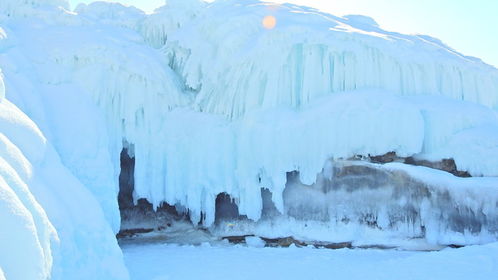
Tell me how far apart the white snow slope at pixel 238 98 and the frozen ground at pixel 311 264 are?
1.46 meters

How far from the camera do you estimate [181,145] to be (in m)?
13.1

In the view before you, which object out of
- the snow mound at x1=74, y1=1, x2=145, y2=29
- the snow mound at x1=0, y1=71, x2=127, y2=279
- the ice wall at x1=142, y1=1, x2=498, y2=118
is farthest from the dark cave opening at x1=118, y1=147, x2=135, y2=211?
the snow mound at x1=0, y1=71, x2=127, y2=279

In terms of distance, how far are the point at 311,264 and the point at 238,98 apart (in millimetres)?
A: 5175

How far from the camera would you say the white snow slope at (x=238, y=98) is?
37.3 feet

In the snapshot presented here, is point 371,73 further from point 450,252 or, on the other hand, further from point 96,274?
point 96,274

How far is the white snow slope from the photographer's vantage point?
11367 mm

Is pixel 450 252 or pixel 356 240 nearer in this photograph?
pixel 450 252

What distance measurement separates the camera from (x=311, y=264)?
392 inches

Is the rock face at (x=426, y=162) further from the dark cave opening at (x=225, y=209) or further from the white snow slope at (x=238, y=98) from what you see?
the dark cave opening at (x=225, y=209)

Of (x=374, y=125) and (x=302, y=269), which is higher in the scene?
(x=374, y=125)

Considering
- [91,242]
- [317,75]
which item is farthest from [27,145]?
[317,75]

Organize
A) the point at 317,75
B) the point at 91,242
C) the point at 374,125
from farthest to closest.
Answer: the point at 317,75, the point at 374,125, the point at 91,242

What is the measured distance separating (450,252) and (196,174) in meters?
6.70

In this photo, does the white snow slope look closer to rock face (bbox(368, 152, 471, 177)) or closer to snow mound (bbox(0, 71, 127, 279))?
rock face (bbox(368, 152, 471, 177))
